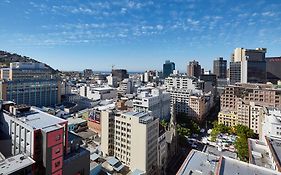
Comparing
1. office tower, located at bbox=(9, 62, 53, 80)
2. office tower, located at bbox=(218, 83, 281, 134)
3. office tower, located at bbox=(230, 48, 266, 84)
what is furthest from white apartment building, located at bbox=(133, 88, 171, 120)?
office tower, located at bbox=(230, 48, 266, 84)

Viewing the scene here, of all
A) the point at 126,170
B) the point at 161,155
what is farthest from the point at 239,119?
the point at 126,170

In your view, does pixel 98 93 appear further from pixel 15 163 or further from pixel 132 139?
pixel 15 163

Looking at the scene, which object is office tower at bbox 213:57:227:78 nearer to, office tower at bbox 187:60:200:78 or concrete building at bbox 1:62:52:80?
office tower at bbox 187:60:200:78

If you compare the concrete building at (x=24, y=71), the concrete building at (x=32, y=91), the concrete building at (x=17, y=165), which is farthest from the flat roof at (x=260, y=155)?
the concrete building at (x=24, y=71)

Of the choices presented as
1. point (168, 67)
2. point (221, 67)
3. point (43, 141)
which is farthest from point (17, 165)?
point (168, 67)

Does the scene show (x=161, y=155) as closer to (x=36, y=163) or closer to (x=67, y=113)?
(x=36, y=163)

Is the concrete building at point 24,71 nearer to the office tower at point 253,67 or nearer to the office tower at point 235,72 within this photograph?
the office tower at point 253,67
